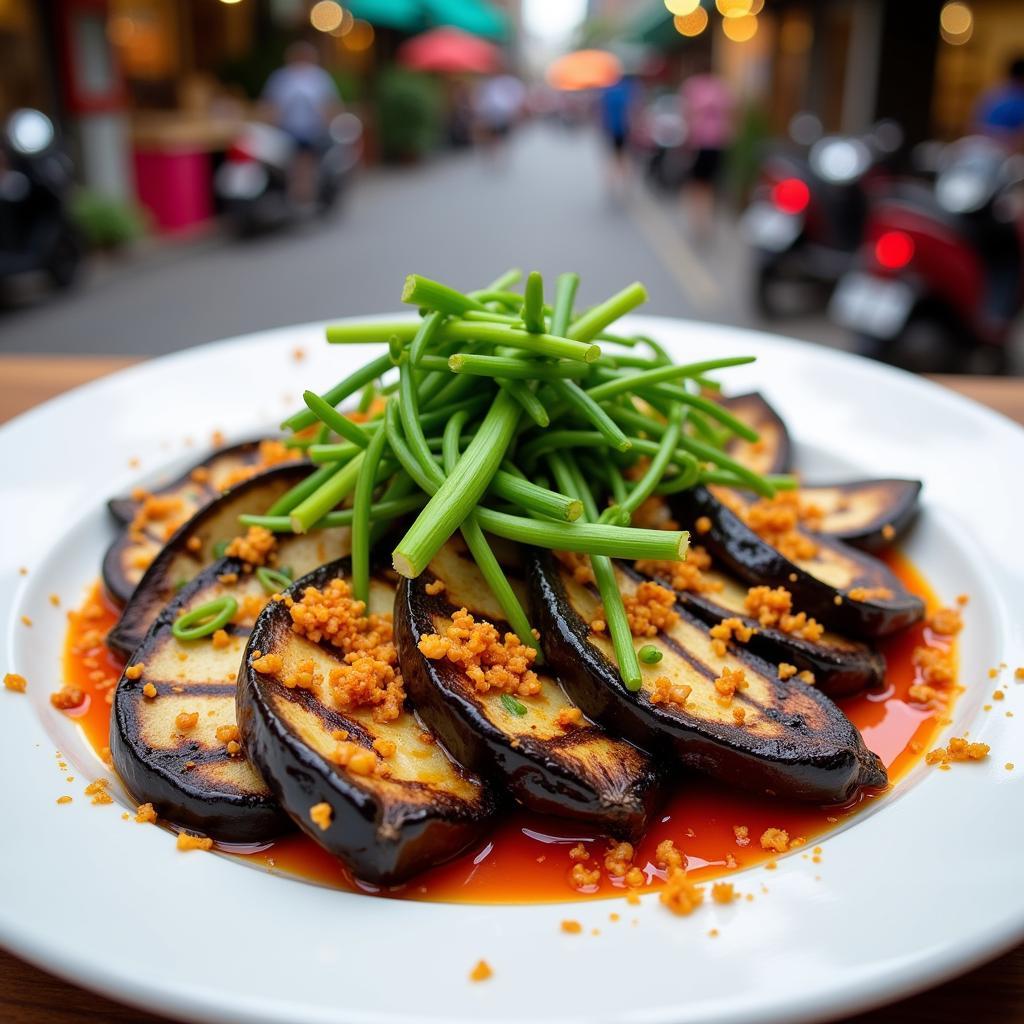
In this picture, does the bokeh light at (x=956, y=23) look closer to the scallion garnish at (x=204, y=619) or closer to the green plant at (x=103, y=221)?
the green plant at (x=103, y=221)

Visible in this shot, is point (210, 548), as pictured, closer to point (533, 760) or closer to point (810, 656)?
point (533, 760)

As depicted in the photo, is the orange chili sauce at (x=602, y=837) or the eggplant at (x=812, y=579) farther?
the eggplant at (x=812, y=579)

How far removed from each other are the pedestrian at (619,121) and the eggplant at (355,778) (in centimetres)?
1477

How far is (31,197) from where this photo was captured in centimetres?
791

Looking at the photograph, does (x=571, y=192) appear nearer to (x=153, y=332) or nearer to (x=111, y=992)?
(x=153, y=332)

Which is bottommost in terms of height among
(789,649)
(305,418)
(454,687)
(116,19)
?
(789,649)

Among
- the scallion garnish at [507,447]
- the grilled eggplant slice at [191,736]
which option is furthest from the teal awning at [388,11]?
the grilled eggplant slice at [191,736]

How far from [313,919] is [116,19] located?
13819mm

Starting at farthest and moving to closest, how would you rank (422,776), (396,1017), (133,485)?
1. (133,485)
2. (422,776)
3. (396,1017)

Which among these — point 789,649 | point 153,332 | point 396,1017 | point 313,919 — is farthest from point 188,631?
point 153,332

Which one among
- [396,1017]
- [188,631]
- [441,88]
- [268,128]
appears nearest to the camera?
[396,1017]

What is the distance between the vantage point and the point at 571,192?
17.8 m

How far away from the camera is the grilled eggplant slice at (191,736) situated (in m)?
1.48

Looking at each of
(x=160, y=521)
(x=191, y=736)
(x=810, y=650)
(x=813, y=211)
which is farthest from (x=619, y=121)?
(x=191, y=736)
